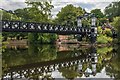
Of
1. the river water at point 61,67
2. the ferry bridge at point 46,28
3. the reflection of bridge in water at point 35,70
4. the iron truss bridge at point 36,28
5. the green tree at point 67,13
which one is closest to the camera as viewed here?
the river water at point 61,67

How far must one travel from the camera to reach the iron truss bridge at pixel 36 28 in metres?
33.3

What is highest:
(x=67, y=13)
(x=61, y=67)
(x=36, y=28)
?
(x=67, y=13)

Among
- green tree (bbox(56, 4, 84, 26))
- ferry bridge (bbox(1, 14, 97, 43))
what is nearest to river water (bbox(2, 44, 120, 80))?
ferry bridge (bbox(1, 14, 97, 43))

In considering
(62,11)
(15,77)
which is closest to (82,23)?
(62,11)

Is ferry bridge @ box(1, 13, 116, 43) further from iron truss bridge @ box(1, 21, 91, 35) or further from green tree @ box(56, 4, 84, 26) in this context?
green tree @ box(56, 4, 84, 26)

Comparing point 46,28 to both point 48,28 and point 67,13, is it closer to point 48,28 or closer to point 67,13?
point 48,28

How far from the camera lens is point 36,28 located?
37.5 metres

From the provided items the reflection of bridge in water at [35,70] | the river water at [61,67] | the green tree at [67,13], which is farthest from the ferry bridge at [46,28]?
the reflection of bridge in water at [35,70]

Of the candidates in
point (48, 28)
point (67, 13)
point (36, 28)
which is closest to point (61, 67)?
point (36, 28)

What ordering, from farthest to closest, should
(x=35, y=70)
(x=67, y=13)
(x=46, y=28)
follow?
(x=67, y=13)
(x=46, y=28)
(x=35, y=70)

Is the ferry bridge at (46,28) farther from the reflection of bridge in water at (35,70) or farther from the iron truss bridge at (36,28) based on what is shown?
the reflection of bridge in water at (35,70)

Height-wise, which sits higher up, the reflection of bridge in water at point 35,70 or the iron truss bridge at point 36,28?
the iron truss bridge at point 36,28

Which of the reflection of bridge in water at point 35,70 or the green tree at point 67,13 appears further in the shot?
the green tree at point 67,13

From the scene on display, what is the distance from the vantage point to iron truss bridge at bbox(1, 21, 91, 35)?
33269mm
